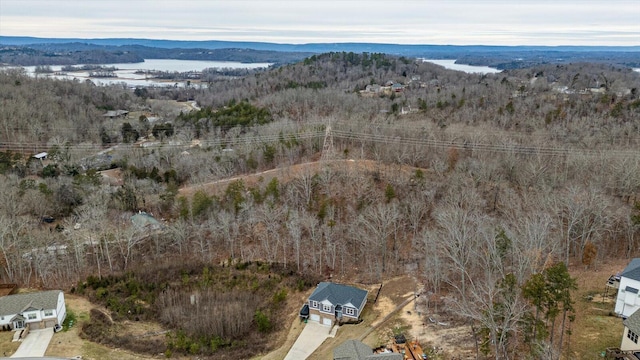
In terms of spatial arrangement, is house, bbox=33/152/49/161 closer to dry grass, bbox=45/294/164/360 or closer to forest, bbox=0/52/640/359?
forest, bbox=0/52/640/359

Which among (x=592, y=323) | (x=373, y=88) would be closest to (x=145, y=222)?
(x=592, y=323)

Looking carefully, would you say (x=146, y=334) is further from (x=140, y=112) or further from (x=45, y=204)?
(x=140, y=112)

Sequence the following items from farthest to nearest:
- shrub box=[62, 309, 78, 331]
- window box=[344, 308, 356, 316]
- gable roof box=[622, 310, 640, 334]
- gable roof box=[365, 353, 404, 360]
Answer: shrub box=[62, 309, 78, 331]
window box=[344, 308, 356, 316]
gable roof box=[365, 353, 404, 360]
gable roof box=[622, 310, 640, 334]

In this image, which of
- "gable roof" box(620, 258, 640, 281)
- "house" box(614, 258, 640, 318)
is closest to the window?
"house" box(614, 258, 640, 318)

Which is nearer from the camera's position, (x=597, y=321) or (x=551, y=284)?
(x=551, y=284)

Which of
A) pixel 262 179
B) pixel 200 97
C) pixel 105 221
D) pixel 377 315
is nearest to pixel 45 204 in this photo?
pixel 105 221

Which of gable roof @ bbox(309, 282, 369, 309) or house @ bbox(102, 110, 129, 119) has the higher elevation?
house @ bbox(102, 110, 129, 119)
